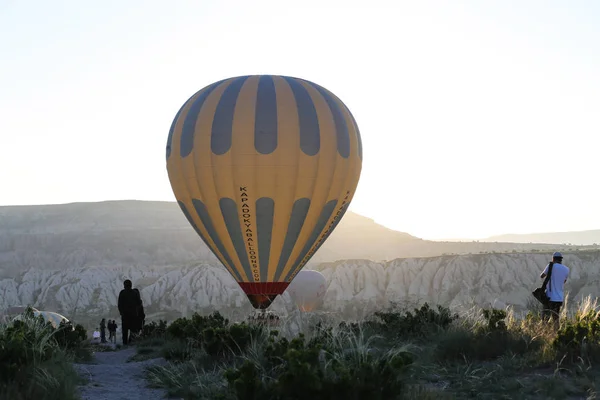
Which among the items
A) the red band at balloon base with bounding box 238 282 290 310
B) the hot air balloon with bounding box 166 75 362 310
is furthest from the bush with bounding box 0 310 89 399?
the red band at balloon base with bounding box 238 282 290 310

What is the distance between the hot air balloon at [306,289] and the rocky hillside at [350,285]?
12.7m

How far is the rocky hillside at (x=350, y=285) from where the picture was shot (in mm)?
71562

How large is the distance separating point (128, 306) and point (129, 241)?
4529 inches

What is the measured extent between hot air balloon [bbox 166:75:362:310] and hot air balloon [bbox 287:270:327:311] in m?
32.6

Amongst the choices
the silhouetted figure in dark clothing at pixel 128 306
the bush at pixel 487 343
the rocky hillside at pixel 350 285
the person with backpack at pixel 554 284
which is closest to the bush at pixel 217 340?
the bush at pixel 487 343

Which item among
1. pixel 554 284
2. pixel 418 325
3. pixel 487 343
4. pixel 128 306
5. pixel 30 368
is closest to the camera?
pixel 30 368

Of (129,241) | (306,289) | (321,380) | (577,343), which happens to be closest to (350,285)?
(306,289)

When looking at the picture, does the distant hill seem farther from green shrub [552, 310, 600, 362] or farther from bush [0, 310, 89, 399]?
green shrub [552, 310, 600, 362]

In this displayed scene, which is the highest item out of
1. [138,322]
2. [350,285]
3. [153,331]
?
[138,322]

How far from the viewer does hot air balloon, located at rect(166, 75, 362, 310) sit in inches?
804

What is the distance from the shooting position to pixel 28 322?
1080 cm

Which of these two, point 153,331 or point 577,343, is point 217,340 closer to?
point 577,343

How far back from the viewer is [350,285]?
78.3m

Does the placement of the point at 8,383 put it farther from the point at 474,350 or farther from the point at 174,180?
the point at 174,180
